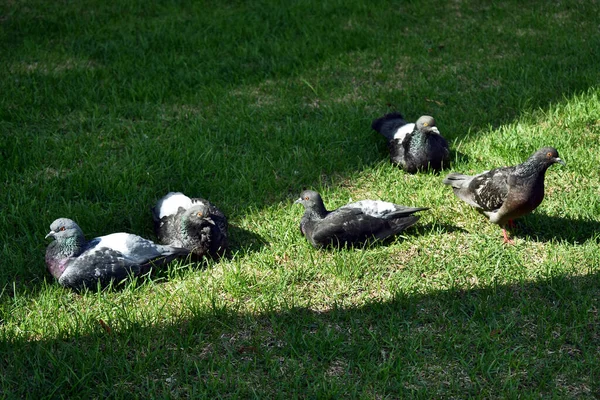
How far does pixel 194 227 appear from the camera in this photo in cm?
440

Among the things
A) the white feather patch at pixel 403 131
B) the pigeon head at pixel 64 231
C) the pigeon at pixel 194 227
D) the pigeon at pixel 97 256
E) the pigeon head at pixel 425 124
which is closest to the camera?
the pigeon at pixel 97 256

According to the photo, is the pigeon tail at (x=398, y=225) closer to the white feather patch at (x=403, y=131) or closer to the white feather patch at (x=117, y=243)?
the white feather patch at (x=403, y=131)

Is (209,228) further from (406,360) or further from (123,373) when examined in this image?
(406,360)

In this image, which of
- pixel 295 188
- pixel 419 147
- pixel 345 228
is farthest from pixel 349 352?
pixel 419 147

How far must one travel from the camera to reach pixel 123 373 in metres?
3.53

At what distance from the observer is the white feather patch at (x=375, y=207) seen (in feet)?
15.3

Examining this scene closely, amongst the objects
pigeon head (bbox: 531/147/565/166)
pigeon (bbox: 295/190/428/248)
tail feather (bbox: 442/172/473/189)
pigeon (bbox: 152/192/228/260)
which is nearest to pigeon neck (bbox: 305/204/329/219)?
pigeon (bbox: 295/190/428/248)

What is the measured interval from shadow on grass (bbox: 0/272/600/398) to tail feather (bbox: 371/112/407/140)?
1.91 m

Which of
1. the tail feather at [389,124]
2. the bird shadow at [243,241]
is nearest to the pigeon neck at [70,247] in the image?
the bird shadow at [243,241]

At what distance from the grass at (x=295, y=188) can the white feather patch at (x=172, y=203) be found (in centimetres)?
20

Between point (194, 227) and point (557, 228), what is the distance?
94.8 inches

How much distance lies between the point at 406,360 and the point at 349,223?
111 centimetres

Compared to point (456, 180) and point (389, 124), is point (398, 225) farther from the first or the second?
point (389, 124)

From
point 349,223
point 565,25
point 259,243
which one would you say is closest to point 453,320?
point 349,223
